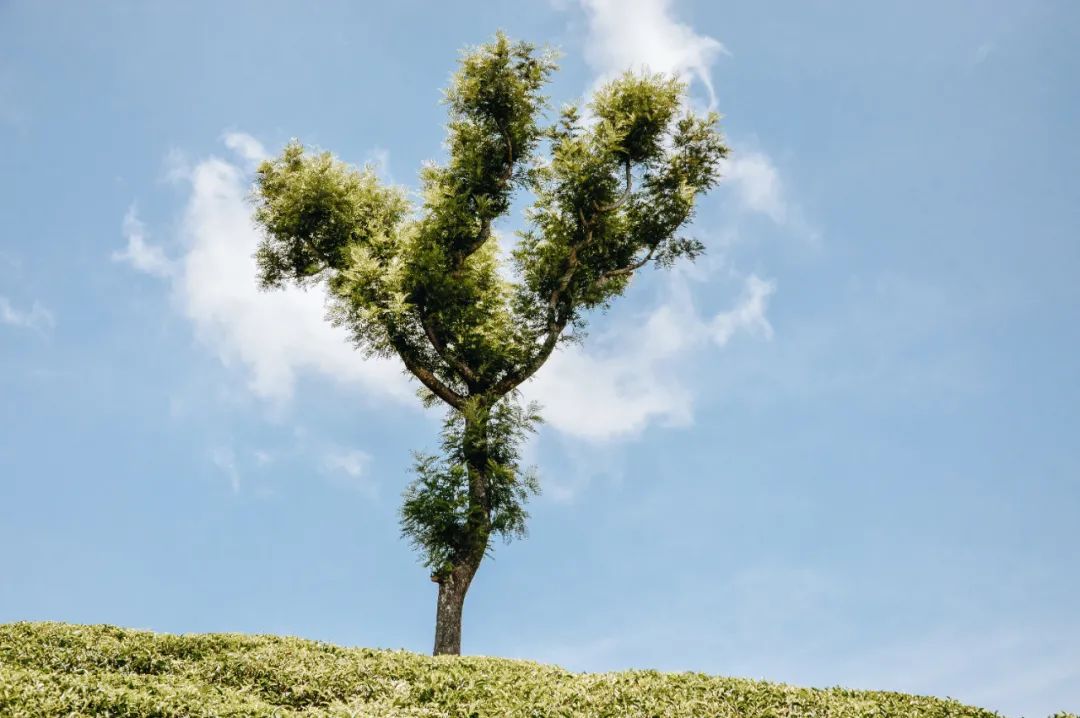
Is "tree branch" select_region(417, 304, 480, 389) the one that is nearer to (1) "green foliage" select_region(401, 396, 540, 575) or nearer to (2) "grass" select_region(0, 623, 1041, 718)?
(1) "green foliage" select_region(401, 396, 540, 575)

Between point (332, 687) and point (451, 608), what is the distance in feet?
27.1

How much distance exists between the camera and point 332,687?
33.2 feet

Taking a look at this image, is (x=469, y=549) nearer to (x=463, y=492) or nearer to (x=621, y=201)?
(x=463, y=492)

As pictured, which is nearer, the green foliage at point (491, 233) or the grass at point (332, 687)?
the grass at point (332, 687)

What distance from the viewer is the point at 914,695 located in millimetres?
10148

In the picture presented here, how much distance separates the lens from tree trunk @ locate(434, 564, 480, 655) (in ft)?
58.5

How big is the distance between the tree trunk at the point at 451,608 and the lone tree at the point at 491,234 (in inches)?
58.7

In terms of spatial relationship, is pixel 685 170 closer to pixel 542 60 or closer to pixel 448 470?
pixel 542 60

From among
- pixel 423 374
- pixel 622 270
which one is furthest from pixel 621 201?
pixel 423 374

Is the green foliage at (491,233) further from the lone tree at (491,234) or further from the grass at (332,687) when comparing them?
the grass at (332,687)

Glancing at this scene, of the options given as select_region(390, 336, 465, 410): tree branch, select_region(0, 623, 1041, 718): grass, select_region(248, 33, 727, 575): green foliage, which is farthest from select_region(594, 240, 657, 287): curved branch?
select_region(0, 623, 1041, 718): grass

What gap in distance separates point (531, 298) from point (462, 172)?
4.12 metres

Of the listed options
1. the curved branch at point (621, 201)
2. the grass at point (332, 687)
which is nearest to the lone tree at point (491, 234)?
the curved branch at point (621, 201)

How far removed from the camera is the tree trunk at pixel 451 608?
1784 cm
